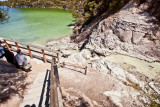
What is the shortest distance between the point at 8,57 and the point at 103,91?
17.7 ft

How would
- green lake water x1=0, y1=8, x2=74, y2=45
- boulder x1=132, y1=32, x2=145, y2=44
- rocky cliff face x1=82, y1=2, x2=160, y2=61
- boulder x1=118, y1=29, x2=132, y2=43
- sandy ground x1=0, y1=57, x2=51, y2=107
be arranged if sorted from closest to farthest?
sandy ground x1=0, y1=57, x2=51, y2=107
rocky cliff face x1=82, y1=2, x2=160, y2=61
boulder x1=132, y1=32, x2=145, y2=44
boulder x1=118, y1=29, x2=132, y2=43
green lake water x1=0, y1=8, x2=74, y2=45

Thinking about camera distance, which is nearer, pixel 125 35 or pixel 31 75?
pixel 31 75

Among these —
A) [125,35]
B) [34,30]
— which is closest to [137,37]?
[125,35]

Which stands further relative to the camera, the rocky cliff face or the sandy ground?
the rocky cliff face

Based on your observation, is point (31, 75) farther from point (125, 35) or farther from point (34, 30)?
point (34, 30)

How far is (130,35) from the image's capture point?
8.09 meters

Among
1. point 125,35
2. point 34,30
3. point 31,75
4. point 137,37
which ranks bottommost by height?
point 31,75

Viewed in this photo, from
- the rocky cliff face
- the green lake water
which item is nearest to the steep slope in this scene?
the rocky cliff face

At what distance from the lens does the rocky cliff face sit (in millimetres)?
7445

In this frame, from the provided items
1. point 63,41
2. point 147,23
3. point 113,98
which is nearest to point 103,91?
point 113,98

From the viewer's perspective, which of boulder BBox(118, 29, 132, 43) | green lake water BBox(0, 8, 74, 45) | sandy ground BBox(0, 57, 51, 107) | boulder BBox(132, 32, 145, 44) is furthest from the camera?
green lake water BBox(0, 8, 74, 45)

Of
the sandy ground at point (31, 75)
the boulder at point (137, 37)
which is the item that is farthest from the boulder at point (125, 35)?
the sandy ground at point (31, 75)

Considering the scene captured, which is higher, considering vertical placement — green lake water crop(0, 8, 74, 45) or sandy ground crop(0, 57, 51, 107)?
green lake water crop(0, 8, 74, 45)

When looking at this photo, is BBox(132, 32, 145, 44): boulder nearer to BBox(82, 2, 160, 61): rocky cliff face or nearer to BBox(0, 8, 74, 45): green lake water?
BBox(82, 2, 160, 61): rocky cliff face
